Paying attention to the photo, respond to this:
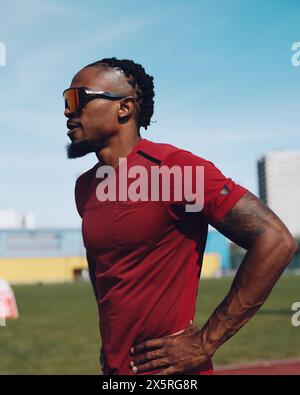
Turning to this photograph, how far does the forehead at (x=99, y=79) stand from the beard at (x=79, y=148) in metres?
0.23

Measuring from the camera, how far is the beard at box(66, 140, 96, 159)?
7.91 ft

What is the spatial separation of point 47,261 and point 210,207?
2858 inches

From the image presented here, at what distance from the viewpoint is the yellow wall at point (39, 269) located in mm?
69750

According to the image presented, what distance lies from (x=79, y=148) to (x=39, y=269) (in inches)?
2820

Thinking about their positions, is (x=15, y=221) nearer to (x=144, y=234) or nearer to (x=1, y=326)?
(x=1, y=326)

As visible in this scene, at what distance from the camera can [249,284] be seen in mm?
2250

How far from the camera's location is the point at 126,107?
2.42 metres

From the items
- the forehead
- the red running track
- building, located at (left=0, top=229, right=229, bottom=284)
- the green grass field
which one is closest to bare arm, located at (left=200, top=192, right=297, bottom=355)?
the forehead

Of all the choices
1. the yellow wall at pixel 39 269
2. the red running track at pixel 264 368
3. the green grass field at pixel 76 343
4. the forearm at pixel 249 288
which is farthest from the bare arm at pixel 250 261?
the yellow wall at pixel 39 269

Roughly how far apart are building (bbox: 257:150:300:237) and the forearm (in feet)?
362

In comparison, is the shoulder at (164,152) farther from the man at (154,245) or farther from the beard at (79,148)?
the beard at (79,148)

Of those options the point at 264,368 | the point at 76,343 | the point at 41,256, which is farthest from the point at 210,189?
the point at 41,256
